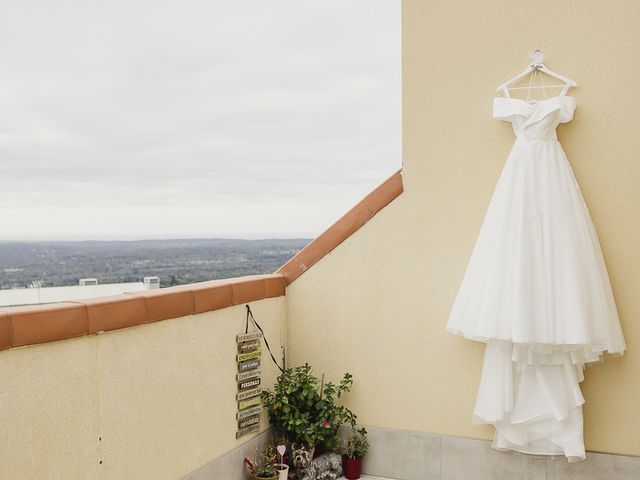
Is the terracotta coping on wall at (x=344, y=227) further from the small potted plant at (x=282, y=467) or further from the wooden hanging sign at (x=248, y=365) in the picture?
the small potted plant at (x=282, y=467)

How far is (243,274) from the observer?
11.2 ft

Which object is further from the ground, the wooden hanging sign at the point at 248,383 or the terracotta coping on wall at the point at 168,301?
the terracotta coping on wall at the point at 168,301

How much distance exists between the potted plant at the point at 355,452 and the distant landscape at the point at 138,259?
43.5 inches

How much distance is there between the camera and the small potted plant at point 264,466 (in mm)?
2955

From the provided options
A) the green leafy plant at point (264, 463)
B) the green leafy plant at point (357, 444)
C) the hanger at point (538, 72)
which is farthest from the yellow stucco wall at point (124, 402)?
the hanger at point (538, 72)

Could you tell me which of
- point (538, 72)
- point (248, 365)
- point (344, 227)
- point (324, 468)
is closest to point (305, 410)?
point (324, 468)

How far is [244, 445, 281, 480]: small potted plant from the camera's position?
9.70 ft

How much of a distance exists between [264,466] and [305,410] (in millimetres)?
400

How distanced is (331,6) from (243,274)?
2660mm

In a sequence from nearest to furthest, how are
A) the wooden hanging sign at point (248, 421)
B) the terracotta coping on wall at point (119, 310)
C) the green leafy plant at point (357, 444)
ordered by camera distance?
the terracotta coping on wall at point (119, 310)
the wooden hanging sign at point (248, 421)
the green leafy plant at point (357, 444)

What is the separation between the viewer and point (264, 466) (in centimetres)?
299

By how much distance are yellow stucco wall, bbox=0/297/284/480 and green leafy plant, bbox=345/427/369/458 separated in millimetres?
652

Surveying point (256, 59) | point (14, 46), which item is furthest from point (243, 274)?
point (14, 46)

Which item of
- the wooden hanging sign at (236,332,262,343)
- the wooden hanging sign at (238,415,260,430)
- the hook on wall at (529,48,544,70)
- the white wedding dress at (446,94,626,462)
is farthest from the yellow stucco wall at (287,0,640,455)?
the wooden hanging sign at (238,415,260,430)
